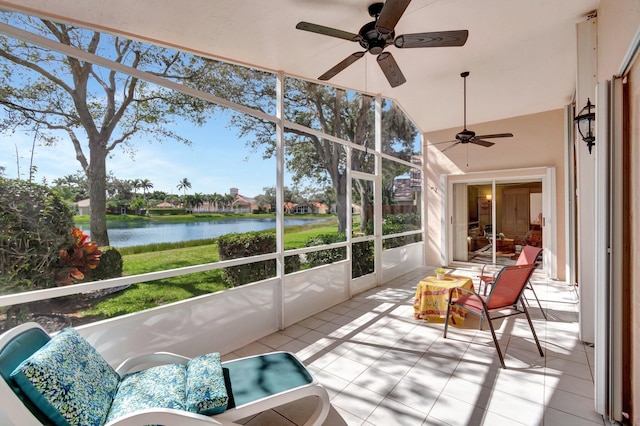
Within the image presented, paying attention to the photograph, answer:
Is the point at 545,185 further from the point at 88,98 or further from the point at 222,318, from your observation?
the point at 88,98

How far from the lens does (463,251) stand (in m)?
7.23

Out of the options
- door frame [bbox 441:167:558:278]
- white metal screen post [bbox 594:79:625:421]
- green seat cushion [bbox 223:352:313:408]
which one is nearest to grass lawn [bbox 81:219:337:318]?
green seat cushion [bbox 223:352:313:408]

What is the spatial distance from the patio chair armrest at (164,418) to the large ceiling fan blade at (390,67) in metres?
2.87

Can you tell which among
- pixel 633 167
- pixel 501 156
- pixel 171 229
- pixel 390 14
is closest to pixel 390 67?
pixel 390 14

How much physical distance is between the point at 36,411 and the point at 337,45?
369cm

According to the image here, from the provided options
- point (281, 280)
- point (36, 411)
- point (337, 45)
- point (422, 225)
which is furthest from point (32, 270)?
point (422, 225)

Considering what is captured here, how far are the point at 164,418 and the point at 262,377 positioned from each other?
0.67 m

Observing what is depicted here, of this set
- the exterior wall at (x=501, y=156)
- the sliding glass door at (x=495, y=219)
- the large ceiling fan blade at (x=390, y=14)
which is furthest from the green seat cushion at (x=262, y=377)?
the sliding glass door at (x=495, y=219)

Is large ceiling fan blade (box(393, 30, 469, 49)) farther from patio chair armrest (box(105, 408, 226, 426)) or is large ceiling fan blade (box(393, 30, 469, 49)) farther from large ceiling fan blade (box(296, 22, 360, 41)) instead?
patio chair armrest (box(105, 408, 226, 426))

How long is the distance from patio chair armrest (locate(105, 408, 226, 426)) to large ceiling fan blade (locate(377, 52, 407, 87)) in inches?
113

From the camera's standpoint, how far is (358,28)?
3.07 meters

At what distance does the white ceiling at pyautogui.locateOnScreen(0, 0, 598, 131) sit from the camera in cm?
240

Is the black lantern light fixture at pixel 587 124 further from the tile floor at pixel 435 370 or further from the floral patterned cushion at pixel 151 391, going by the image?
the floral patterned cushion at pixel 151 391

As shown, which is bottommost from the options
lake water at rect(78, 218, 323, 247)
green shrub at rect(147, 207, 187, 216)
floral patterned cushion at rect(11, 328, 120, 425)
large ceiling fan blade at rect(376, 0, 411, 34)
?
floral patterned cushion at rect(11, 328, 120, 425)
